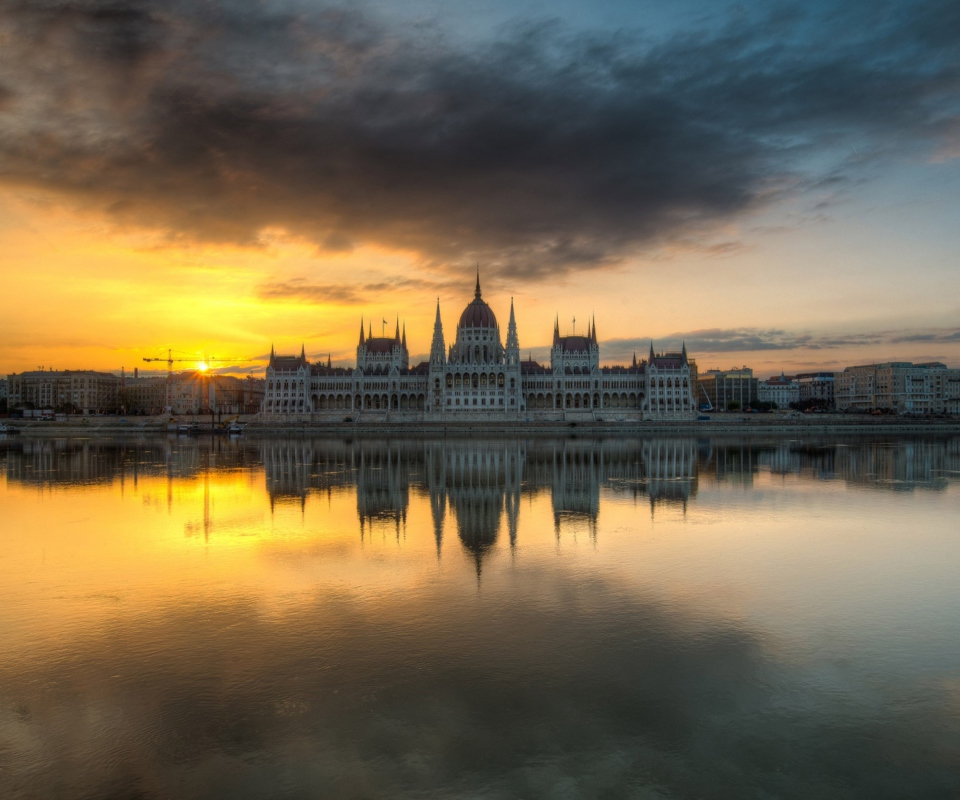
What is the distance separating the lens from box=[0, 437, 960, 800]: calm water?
7.71 m

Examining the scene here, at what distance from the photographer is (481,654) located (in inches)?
425

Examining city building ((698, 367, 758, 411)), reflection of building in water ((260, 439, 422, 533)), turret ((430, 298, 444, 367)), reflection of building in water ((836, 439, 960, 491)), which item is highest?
turret ((430, 298, 444, 367))

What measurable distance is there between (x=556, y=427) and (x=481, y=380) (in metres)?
23.9

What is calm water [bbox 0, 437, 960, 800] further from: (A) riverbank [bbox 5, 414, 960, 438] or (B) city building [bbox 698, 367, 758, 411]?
(B) city building [bbox 698, 367, 758, 411]

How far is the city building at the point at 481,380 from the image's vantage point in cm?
11500

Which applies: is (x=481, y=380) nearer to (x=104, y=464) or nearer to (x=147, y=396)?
(x=104, y=464)

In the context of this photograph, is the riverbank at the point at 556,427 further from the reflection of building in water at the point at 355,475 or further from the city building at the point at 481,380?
the reflection of building in water at the point at 355,475

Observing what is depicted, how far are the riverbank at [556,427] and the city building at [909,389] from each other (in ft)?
194

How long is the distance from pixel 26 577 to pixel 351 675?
9998 mm

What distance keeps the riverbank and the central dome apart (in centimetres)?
2725

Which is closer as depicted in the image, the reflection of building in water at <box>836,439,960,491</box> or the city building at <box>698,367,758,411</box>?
the reflection of building in water at <box>836,439,960,491</box>

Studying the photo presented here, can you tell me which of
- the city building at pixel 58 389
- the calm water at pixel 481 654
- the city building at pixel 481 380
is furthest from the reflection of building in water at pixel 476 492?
the city building at pixel 58 389

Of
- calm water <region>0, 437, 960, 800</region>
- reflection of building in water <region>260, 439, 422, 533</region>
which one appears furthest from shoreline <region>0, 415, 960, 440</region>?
calm water <region>0, 437, 960, 800</region>

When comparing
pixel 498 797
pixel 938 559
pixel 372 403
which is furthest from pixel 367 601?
pixel 372 403
